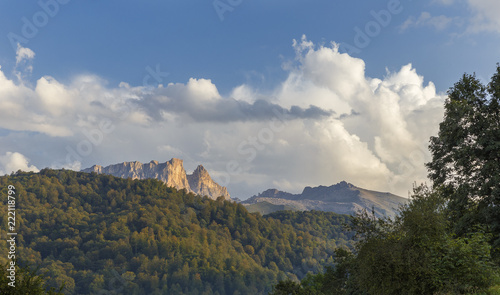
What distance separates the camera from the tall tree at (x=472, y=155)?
3219cm

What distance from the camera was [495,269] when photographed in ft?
66.5

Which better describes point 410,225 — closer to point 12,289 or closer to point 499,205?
point 499,205

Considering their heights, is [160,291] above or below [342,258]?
below

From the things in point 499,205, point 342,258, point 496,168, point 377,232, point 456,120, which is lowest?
point 342,258

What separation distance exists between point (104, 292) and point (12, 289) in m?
186

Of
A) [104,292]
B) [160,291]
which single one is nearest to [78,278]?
[104,292]

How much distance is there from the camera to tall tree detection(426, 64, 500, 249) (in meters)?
32.2

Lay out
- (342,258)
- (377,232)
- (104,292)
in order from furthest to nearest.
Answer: (104,292) → (342,258) → (377,232)

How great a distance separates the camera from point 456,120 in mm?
34562

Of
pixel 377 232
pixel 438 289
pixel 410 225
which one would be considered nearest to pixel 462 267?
pixel 438 289

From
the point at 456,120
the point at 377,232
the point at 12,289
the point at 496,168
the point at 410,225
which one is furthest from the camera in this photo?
the point at 456,120

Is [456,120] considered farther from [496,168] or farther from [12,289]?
[12,289]

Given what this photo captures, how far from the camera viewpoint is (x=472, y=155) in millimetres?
32594

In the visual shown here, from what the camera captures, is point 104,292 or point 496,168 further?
point 104,292
